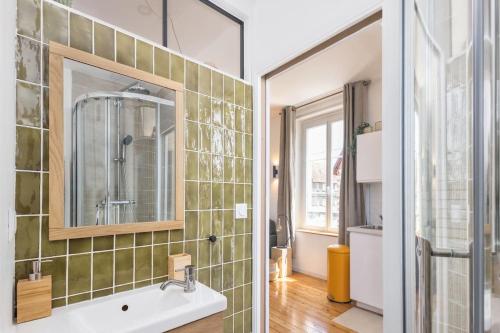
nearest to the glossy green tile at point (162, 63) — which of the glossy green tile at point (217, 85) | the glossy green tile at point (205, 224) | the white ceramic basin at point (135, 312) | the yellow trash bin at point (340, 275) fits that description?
the glossy green tile at point (217, 85)

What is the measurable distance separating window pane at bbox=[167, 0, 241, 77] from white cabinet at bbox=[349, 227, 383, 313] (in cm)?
216

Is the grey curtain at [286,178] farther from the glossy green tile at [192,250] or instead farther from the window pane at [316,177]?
the glossy green tile at [192,250]

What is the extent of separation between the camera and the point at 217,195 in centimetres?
182

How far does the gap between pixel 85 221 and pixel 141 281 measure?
17.6 inches

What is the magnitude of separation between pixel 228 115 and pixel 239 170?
413 millimetres

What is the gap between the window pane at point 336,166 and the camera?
3924 millimetres

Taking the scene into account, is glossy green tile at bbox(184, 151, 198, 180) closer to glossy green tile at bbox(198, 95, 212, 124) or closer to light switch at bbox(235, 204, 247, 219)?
glossy green tile at bbox(198, 95, 212, 124)

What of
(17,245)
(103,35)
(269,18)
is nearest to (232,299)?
(17,245)

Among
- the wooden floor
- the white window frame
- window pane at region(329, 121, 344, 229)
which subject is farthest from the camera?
the white window frame

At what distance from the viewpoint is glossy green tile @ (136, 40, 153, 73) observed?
4.84 feet

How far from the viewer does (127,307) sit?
1.30m

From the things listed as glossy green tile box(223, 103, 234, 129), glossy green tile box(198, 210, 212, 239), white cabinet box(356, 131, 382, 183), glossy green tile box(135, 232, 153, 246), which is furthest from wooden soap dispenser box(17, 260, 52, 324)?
white cabinet box(356, 131, 382, 183)

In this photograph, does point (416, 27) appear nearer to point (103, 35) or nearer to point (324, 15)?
point (324, 15)

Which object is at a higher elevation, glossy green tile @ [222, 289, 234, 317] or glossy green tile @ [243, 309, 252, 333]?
glossy green tile @ [222, 289, 234, 317]
